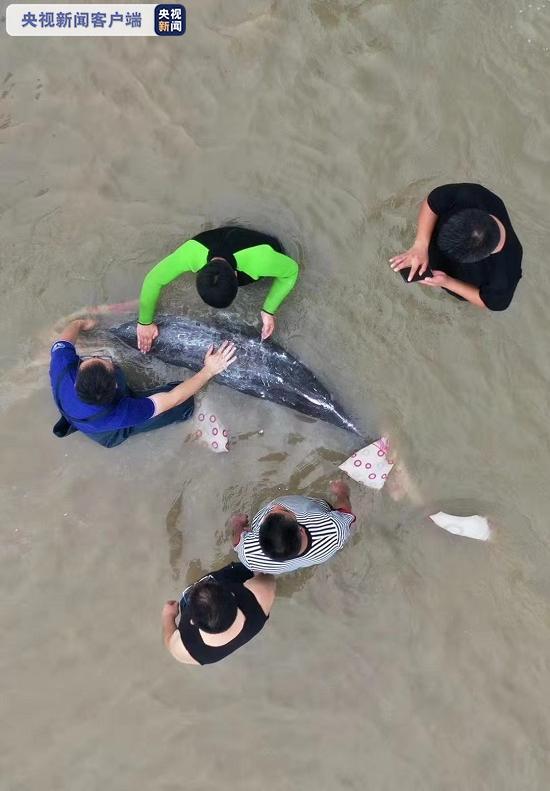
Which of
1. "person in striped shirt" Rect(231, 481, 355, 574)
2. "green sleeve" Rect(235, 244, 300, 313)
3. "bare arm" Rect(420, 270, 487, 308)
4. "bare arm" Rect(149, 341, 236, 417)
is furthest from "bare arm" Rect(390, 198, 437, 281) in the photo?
"person in striped shirt" Rect(231, 481, 355, 574)

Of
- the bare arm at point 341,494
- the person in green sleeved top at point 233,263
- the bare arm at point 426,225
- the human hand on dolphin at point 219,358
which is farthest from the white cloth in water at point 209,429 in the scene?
the bare arm at point 426,225

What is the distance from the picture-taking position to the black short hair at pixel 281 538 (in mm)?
4113

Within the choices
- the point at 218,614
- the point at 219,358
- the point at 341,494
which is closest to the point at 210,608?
the point at 218,614

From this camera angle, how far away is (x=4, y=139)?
216 inches

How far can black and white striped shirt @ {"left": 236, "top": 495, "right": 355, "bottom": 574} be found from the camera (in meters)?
4.50

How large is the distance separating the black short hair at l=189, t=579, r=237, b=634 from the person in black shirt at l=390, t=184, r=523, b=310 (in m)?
3.03

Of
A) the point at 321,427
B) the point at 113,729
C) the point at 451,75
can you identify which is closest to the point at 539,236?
the point at 451,75

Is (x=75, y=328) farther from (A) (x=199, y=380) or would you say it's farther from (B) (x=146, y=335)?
(A) (x=199, y=380)

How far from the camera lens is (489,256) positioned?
420 cm

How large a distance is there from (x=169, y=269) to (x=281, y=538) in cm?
239

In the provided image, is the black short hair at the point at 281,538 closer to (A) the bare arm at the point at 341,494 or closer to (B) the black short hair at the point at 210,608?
(B) the black short hair at the point at 210,608

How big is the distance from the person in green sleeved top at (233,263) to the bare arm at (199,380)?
1.43ft

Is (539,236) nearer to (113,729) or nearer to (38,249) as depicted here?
(38,249)

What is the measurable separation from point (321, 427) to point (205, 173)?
107 inches
